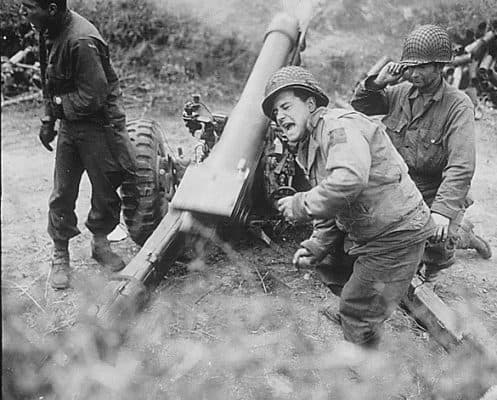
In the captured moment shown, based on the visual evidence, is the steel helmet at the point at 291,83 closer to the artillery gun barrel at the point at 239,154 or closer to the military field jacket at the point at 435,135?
the artillery gun barrel at the point at 239,154

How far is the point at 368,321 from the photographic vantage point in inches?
112

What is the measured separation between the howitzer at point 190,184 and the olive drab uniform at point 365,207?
518mm

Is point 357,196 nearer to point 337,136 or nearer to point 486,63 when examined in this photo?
point 337,136

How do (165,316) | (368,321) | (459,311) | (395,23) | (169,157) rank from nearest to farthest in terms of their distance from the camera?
(368,321) < (165,316) < (459,311) < (169,157) < (395,23)

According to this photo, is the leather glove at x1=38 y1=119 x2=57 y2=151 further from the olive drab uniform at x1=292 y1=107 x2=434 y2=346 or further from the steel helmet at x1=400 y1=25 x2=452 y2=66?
the steel helmet at x1=400 y1=25 x2=452 y2=66

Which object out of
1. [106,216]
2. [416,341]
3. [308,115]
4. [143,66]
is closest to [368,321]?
[416,341]

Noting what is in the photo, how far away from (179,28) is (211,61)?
57cm

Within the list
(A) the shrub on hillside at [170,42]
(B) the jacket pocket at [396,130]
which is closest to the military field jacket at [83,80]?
(B) the jacket pocket at [396,130]

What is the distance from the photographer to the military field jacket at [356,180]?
7.71 ft

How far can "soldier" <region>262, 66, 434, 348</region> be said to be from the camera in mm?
2381

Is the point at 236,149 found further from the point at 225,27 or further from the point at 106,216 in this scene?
the point at 225,27

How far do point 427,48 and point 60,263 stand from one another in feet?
7.67

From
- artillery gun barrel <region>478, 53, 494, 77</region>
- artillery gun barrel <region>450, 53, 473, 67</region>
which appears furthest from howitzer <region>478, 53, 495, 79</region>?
artillery gun barrel <region>450, 53, 473, 67</region>

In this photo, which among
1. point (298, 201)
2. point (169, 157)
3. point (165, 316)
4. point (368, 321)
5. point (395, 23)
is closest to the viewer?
point (298, 201)
